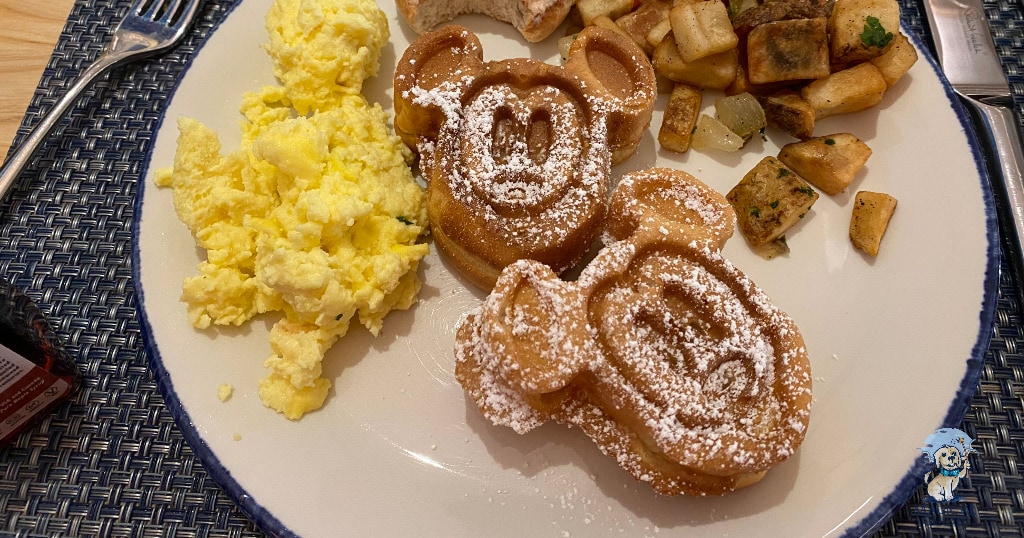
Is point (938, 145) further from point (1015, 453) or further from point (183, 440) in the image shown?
point (183, 440)

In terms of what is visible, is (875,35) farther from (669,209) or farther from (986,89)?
(669,209)

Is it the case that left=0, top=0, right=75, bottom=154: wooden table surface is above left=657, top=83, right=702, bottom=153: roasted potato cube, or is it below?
below

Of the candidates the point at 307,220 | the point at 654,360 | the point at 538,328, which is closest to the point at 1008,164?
the point at 654,360

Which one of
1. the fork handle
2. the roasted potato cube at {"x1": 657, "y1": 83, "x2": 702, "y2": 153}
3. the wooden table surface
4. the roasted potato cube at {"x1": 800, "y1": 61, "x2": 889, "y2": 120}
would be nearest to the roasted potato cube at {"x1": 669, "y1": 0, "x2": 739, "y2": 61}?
the roasted potato cube at {"x1": 657, "y1": 83, "x2": 702, "y2": 153}

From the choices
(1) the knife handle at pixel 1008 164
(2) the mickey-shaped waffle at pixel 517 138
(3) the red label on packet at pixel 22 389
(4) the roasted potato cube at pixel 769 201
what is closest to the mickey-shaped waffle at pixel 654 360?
(2) the mickey-shaped waffle at pixel 517 138

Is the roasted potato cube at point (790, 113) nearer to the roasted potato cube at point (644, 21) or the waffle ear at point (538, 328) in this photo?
the roasted potato cube at point (644, 21)

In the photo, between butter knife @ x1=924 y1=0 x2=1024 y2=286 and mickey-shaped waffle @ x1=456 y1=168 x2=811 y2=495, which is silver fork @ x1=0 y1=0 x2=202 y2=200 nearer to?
mickey-shaped waffle @ x1=456 y1=168 x2=811 y2=495
